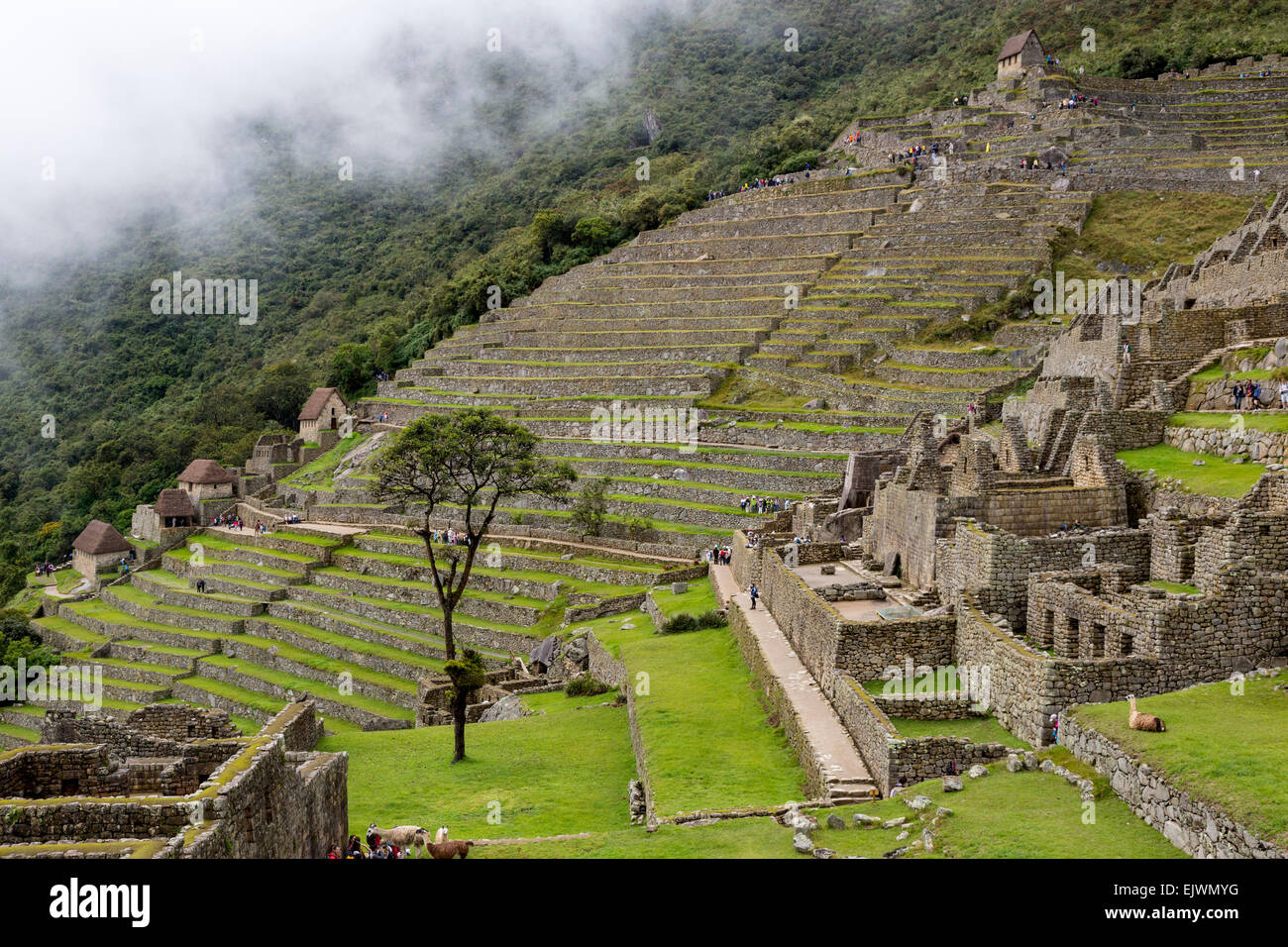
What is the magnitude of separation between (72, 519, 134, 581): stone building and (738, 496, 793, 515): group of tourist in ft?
114

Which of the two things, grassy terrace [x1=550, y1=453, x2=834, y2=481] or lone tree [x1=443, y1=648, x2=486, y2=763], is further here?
grassy terrace [x1=550, y1=453, x2=834, y2=481]

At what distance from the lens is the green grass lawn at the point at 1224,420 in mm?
16453

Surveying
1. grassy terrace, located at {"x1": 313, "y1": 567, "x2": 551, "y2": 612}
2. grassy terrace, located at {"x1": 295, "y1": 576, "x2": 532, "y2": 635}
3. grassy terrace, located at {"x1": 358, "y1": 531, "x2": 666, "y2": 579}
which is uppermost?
grassy terrace, located at {"x1": 358, "y1": 531, "x2": 666, "y2": 579}

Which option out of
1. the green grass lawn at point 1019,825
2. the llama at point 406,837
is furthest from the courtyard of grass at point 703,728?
the llama at point 406,837

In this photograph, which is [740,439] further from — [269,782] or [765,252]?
[269,782]

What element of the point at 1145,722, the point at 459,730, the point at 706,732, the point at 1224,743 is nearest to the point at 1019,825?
the point at 1145,722

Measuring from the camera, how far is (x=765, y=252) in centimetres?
5856

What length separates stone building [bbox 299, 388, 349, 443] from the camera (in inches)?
2504

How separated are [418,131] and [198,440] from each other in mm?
112269

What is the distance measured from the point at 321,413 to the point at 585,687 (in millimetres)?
42663

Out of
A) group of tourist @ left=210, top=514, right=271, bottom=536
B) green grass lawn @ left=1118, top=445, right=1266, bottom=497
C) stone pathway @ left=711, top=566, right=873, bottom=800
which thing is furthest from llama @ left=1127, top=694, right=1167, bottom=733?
group of tourist @ left=210, top=514, right=271, bottom=536

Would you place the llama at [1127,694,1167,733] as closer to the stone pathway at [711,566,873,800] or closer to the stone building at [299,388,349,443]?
the stone pathway at [711,566,873,800]

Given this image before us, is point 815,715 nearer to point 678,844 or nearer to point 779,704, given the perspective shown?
point 779,704

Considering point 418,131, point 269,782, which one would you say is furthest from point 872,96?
point 418,131
